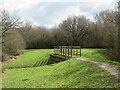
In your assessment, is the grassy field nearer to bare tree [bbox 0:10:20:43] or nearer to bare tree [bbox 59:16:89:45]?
bare tree [bbox 0:10:20:43]

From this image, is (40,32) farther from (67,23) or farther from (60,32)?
(67,23)

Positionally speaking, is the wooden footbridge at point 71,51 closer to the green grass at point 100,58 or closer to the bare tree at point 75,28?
the green grass at point 100,58

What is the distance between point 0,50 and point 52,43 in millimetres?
33451

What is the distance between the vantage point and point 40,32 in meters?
58.8

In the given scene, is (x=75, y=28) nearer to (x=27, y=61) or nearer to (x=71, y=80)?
(x=27, y=61)

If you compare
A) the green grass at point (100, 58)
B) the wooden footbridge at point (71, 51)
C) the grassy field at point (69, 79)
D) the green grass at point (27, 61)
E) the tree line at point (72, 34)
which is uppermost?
the tree line at point (72, 34)

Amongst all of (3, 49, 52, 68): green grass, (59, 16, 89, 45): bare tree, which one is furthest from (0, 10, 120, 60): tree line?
(3, 49, 52, 68): green grass

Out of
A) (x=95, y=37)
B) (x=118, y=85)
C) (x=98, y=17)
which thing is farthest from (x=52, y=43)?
(x=118, y=85)

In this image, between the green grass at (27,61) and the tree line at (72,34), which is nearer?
the green grass at (27,61)

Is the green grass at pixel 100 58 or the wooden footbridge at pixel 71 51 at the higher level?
the wooden footbridge at pixel 71 51

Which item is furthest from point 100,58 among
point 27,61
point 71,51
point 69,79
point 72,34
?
point 72,34

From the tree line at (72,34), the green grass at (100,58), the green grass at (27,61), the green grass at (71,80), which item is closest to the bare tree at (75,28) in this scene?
the tree line at (72,34)

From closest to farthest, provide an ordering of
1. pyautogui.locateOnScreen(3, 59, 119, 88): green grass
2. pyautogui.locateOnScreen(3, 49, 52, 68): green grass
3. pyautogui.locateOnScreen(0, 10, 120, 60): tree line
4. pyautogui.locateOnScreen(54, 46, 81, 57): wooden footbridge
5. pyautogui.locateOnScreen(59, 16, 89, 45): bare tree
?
pyautogui.locateOnScreen(3, 59, 119, 88): green grass
pyautogui.locateOnScreen(54, 46, 81, 57): wooden footbridge
pyautogui.locateOnScreen(3, 49, 52, 68): green grass
pyautogui.locateOnScreen(0, 10, 120, 60): tree line
pyautogui.locateOnScreen(59, 16, 89, 45): bare tree

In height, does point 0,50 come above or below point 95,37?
below
